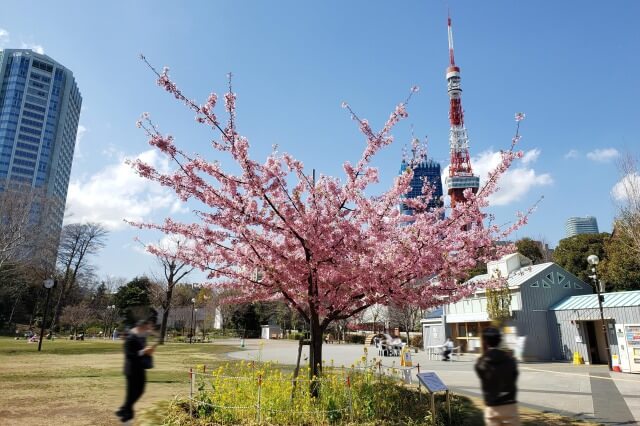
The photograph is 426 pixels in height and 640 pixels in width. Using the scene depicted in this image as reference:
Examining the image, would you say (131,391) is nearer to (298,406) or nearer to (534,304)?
(298,406)

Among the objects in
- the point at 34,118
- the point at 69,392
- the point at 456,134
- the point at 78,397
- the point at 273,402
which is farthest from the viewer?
the point at 34,118

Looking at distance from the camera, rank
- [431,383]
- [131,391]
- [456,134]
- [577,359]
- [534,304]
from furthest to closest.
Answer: [456,134]
[534,304]
[577,359]
[431,383]
[131,391]

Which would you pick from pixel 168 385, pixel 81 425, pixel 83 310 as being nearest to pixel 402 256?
pixel 81 425

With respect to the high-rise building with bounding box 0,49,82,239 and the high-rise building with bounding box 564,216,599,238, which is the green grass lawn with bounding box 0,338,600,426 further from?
the high-rise building with bounding box 564,216,599,238

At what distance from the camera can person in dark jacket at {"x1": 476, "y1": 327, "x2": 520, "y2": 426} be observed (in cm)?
474

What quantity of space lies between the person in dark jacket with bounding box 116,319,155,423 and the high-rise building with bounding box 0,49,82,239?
12850 centimetres

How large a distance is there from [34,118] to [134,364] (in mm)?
141840

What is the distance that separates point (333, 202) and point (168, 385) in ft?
28.9

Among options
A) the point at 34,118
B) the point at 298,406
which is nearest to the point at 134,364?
the point at 298,406

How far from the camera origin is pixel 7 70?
4643 inches

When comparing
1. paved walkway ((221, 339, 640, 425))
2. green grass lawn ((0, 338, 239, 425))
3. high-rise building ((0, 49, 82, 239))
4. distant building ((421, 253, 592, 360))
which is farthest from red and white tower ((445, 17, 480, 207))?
high-rise building ((0, 49, 82, 239))

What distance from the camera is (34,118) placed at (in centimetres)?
11681

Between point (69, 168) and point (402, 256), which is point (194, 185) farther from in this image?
point (69, 168)

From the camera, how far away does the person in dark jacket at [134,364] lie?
17.6 feet
